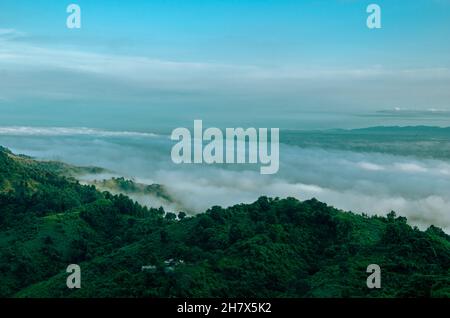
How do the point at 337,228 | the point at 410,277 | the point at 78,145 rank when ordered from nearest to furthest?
the point at 410,277 → the point at 337,228 → the point at 78,145

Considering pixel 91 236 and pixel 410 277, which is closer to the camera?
pixel 410 277

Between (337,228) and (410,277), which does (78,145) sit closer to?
(337,228)
